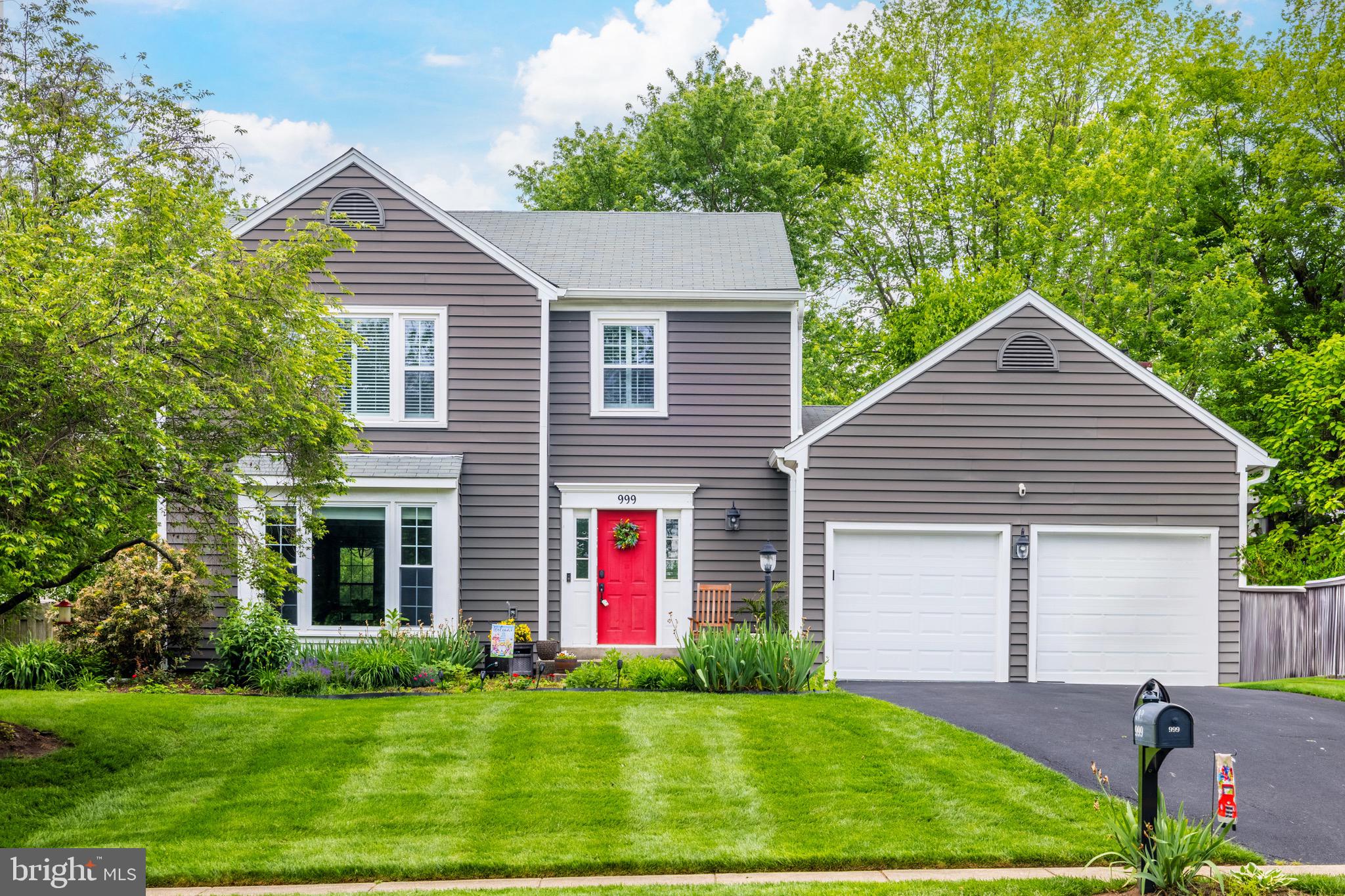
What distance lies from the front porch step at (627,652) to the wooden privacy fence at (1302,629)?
26.5 feet

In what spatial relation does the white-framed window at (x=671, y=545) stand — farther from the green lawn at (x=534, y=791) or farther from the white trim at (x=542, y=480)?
the green lawn at (x=534, y=791)

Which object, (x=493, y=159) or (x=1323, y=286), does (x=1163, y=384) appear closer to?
(x=1323, y=286)

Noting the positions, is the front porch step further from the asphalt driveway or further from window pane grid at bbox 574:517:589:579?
the asphalt driveway

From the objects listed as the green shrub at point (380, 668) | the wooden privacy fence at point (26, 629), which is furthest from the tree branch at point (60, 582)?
the wooden privacy fence at point (26, 629)

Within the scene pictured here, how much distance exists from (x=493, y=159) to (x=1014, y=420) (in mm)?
22264

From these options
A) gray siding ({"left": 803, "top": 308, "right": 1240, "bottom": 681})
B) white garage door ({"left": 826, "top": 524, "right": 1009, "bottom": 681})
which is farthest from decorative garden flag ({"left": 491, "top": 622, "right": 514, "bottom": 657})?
white garage door ({"left": 826, "top": 524, "right": 1009, "bottom": 681})

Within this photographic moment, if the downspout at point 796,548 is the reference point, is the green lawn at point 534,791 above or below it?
below

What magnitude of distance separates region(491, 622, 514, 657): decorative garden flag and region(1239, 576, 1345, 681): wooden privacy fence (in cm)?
999

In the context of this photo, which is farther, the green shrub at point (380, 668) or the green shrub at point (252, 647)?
the green shrub at point (252, 647)

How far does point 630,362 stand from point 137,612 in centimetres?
741

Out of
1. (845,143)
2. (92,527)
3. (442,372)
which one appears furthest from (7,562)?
(845,143)

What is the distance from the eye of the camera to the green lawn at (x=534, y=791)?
271 inches

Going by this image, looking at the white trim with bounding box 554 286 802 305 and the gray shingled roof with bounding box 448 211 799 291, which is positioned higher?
the gray shingled roof with bounding box 448 211 799 291

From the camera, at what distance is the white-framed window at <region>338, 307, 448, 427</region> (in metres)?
15.4
